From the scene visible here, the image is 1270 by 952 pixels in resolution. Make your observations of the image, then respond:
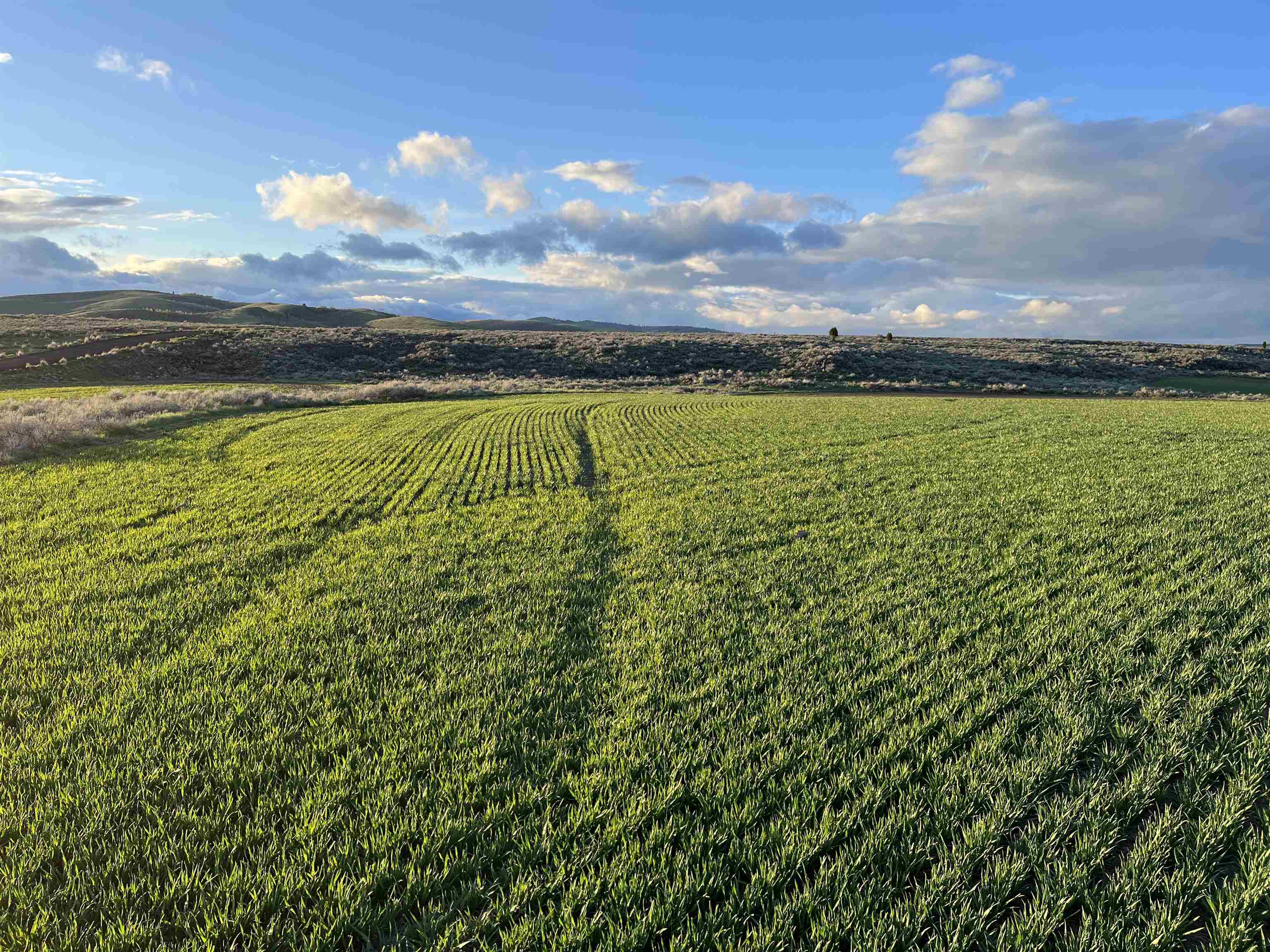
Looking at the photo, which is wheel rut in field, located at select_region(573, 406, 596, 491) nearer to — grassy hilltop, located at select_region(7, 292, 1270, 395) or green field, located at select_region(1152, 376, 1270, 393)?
grassy hilltop, located at select_region(7, 292, 1270, 395)

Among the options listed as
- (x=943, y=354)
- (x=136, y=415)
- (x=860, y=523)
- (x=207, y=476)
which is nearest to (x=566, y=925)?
(x=860, y=523)

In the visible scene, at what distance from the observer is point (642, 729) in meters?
6.12

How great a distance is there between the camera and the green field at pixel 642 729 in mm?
4121

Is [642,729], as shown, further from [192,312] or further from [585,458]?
[192,312]

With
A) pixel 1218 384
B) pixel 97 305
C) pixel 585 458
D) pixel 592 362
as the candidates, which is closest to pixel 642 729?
pixel 585 458

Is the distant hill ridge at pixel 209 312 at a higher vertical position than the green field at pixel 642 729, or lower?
higher

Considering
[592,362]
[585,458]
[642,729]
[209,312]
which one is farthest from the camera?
[209,312]

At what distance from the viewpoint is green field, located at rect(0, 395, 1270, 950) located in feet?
13.5

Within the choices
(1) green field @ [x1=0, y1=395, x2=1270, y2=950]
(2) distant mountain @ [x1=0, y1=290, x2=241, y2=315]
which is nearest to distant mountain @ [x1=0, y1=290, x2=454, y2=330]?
(2) distant mountain @ [x1=0, y1=290, x2=241, y2=315]

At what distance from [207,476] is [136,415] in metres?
18.3

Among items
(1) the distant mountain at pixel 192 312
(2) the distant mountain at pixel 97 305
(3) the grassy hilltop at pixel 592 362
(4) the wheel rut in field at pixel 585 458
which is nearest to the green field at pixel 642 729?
(4) the wheel rut in field at pixel 585 458

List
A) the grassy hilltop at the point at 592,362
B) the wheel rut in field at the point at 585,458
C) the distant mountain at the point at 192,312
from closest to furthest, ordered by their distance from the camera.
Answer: the wheel rut in field at the point at 585,458, the grassy hilltop at the point at 592,362, the distant mountain at the point at 192,312

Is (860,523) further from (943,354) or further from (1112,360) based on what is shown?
(1112,360)

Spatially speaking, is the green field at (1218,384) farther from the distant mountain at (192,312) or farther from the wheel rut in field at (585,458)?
the distant mountain at (192,312)
